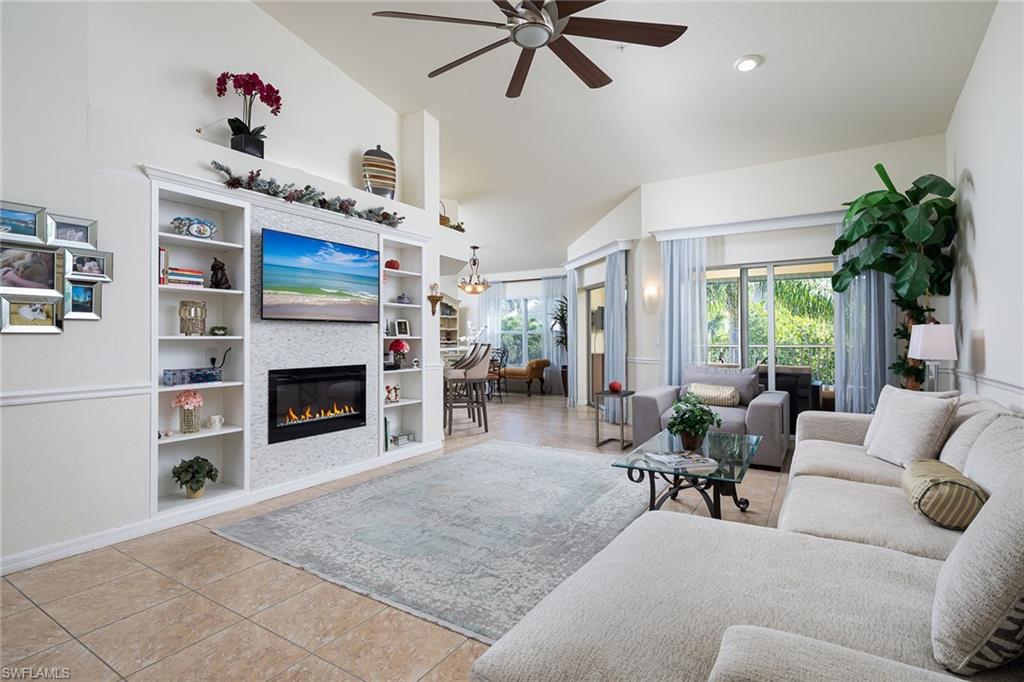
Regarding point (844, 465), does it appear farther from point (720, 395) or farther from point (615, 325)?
point (615, 325)

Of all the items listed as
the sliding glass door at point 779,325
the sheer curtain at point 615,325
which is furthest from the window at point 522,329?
the sliding glass door at point 779,325

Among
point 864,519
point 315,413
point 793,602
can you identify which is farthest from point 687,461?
point 315,413

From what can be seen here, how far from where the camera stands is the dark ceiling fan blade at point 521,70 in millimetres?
2777

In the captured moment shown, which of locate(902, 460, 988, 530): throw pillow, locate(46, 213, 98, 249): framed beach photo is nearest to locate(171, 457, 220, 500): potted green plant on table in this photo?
locate(46, 213, 98, 249): framed beach photo

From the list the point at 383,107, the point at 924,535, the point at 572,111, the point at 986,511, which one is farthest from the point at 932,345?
the point at 383,107

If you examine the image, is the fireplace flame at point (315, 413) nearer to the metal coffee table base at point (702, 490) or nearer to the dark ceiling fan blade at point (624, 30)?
the metal coffee table base at point (702, 490)

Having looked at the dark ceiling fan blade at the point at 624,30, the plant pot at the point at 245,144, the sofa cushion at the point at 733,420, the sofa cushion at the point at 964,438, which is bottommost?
the sofa cushion at the point at 733,420

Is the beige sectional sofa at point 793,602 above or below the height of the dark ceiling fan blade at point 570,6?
below

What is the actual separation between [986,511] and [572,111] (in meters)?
4.48

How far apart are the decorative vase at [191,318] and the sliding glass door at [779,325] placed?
17.1 feet

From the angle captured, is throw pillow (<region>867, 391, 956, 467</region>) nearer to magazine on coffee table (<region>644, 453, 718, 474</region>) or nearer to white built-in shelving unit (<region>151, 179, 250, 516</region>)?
magazine on coffee table (<region>644, 453, 718, 474</region>)

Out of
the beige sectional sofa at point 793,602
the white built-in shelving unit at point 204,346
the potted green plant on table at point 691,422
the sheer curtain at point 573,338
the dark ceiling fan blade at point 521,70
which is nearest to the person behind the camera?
the beige sectional sofa at point 793,602

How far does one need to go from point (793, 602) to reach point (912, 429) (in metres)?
2.03

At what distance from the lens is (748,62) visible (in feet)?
12.4
